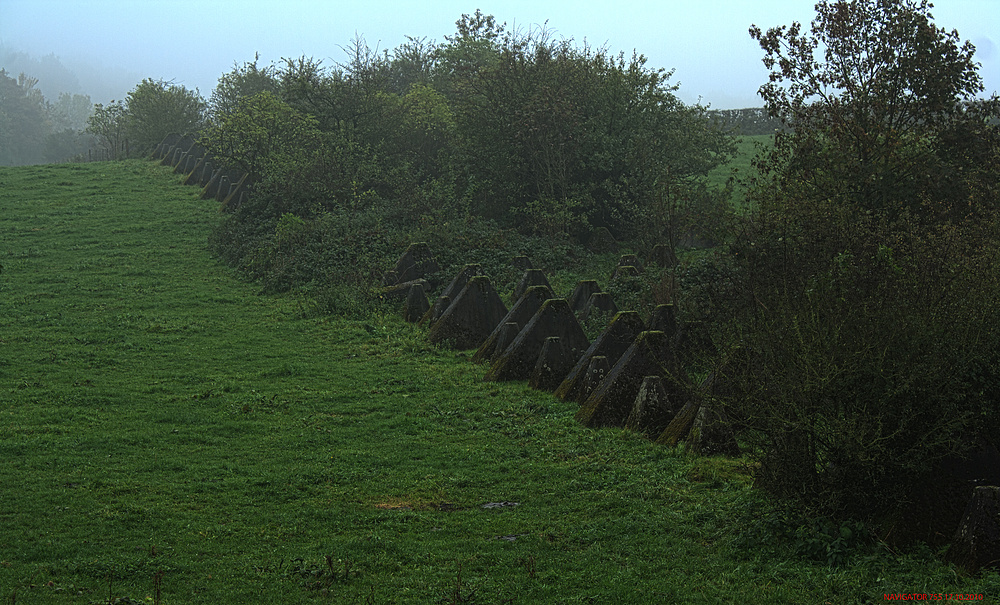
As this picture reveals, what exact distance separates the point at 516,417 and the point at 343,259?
13520 millimetres

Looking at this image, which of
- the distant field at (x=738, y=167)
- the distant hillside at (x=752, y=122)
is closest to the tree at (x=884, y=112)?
the distant field at (x=738, y=167)

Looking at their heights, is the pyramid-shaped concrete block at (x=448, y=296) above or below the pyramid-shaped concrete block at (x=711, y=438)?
above

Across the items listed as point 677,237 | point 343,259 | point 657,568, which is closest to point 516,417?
point 657,568

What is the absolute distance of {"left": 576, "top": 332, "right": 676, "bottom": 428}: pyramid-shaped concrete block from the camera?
12.3 m

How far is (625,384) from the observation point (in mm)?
12523

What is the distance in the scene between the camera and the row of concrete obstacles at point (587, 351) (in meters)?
11.2

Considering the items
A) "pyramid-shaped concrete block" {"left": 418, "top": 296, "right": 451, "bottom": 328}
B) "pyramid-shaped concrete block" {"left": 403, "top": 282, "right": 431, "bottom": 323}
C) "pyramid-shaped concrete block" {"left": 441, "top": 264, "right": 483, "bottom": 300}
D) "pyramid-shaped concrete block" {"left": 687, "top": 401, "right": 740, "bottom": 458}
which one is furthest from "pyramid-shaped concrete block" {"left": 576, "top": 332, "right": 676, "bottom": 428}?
"pyramid-shaped concrete block" {"left": 403, "top": 282, "right": 431, "bottom": 323}

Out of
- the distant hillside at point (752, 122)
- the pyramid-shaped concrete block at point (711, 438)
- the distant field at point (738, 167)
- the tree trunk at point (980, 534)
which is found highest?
the distant hillside at point (752, 122)

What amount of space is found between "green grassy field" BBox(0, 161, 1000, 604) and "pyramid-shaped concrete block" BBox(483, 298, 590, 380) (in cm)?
74

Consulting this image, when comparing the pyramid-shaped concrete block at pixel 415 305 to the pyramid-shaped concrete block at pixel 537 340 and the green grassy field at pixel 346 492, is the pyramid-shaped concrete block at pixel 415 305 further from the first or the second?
the pyramid-shaped concrete block at pixel 537 340

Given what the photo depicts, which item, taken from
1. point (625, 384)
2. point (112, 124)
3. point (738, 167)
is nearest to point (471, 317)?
point (625, 384)

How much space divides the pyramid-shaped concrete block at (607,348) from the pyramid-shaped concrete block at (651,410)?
189cm

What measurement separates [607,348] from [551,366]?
1.14 meters

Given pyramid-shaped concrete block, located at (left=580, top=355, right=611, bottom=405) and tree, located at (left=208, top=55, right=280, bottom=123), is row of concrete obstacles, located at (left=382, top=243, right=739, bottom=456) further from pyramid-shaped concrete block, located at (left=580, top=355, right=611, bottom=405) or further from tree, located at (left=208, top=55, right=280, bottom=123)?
tree, located at (left=208, top=55, right=280, bottom=123)
